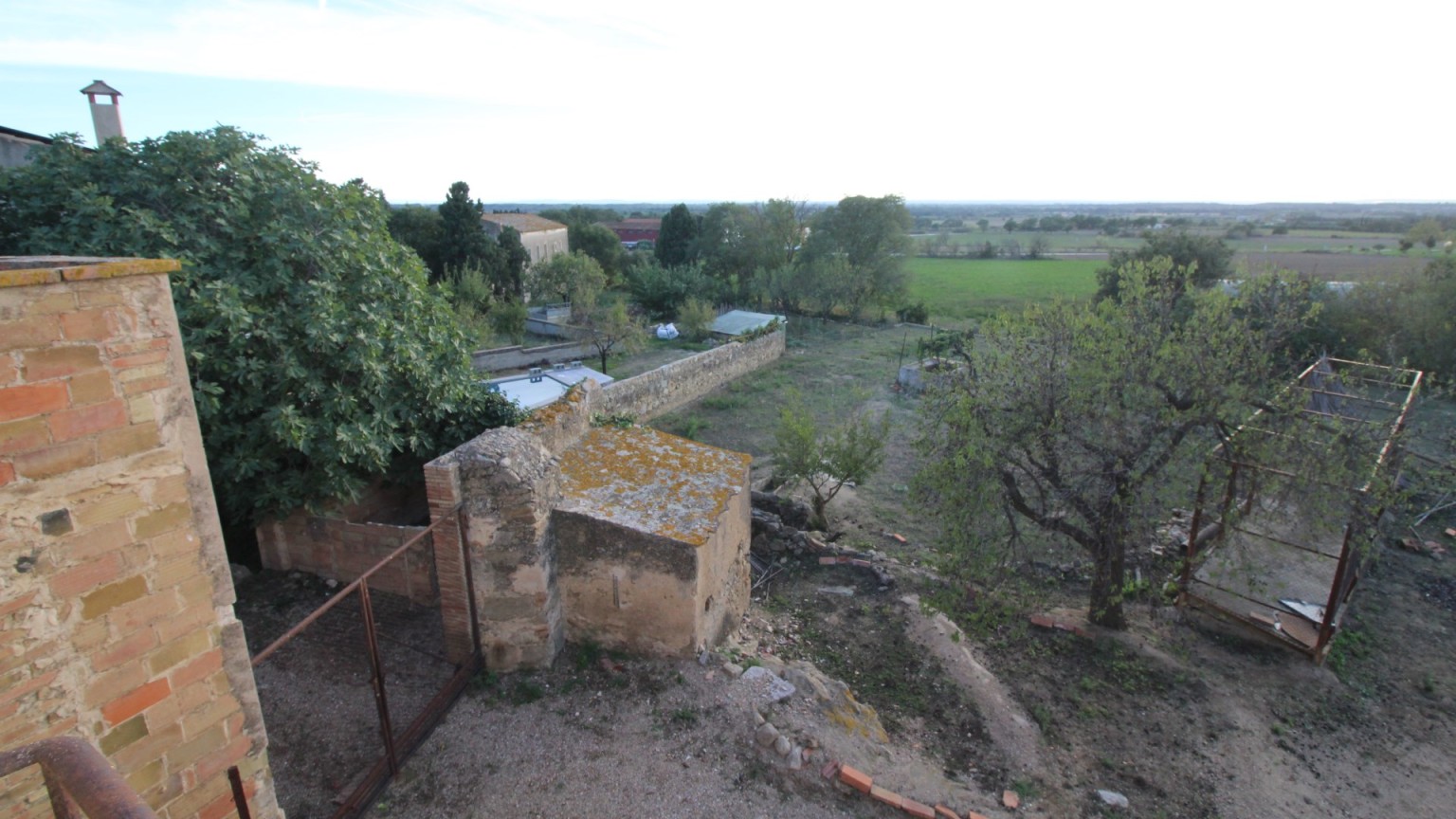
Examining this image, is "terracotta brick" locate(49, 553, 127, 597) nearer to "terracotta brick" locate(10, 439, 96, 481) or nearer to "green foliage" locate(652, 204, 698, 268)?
"terracotta brick" locate(10, 439, 96, 481)

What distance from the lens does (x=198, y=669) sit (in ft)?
13.4

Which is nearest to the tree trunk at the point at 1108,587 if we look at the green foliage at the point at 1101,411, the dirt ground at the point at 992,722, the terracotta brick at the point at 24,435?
the green foliage at the point at 1101,411

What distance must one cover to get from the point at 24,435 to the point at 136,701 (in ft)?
5.14

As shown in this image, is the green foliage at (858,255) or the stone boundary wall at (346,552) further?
the green foliage at (858,255)

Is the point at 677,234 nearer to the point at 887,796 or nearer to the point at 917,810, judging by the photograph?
the point at 887,796

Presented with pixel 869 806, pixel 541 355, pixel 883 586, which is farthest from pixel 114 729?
pixel 541 355

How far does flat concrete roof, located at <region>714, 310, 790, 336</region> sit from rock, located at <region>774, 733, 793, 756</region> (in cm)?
2459

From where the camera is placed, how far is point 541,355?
2647cm

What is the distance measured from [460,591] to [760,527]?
19.4 feet

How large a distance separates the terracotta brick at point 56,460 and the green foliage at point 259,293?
15.0 feet

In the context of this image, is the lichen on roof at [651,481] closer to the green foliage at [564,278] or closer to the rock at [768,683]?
the rock at [768,683]

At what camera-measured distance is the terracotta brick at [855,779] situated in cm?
629

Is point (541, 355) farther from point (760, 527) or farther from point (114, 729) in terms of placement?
point (114, 729)

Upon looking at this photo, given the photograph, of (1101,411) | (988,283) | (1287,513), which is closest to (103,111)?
(1101,411)
